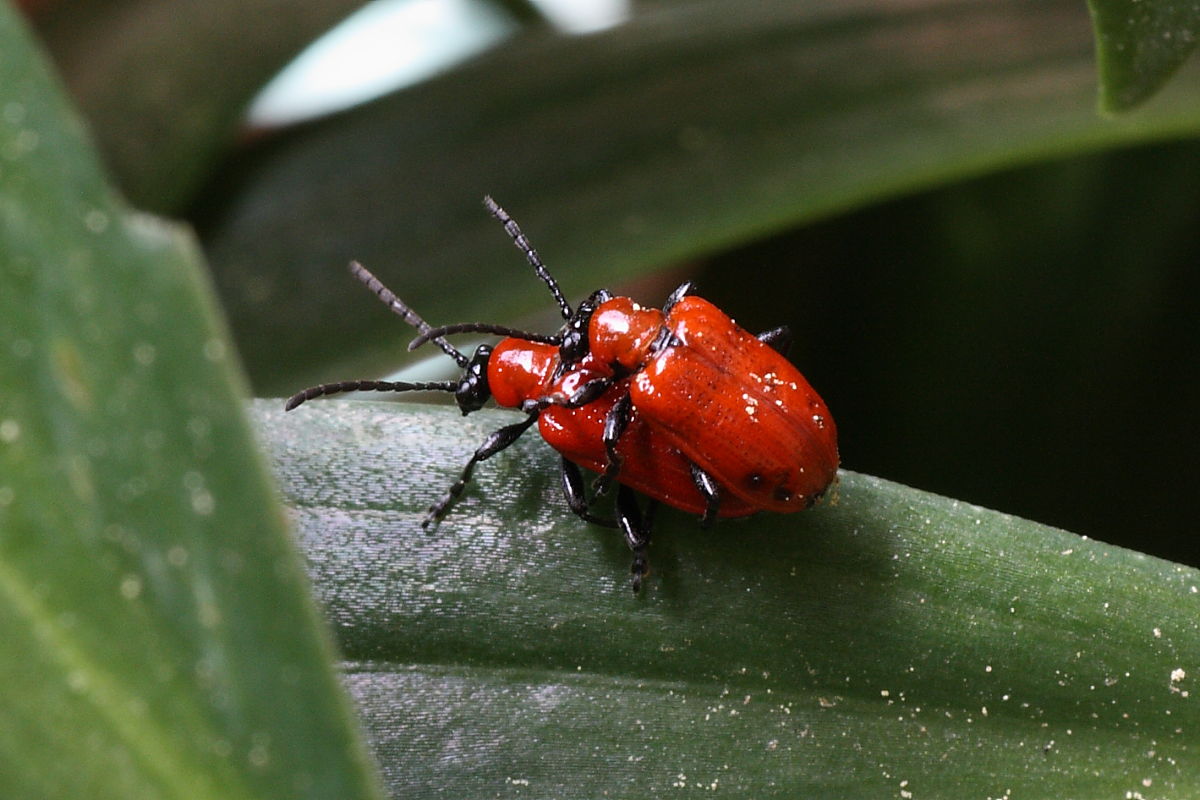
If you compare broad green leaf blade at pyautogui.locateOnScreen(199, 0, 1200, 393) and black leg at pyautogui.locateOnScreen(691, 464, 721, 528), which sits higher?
broad green leaf blade at pyautogui.locateOnScreen(199, 0, 1200, 393)

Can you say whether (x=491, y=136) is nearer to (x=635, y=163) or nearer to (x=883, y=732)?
(x=635, y=163)

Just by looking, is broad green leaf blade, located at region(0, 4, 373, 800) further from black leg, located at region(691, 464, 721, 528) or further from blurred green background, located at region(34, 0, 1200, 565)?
blurred green background, located at region(34, 0, 1200, 565)

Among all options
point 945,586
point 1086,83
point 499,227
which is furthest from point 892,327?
point 945,586

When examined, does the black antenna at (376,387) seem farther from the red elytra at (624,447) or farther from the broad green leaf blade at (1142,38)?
the broad green leaf blade at (1142,38)

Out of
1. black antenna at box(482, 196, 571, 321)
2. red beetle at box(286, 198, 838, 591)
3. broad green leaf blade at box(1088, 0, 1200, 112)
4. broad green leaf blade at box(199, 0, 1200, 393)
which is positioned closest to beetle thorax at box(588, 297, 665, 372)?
red beetle at box(286, 198, 838, 591)

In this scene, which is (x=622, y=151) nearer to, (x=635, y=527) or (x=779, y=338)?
(x=779, y=338)

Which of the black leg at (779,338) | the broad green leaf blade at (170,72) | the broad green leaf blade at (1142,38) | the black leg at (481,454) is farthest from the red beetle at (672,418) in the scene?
the broad green leaf blade at (170,72)
